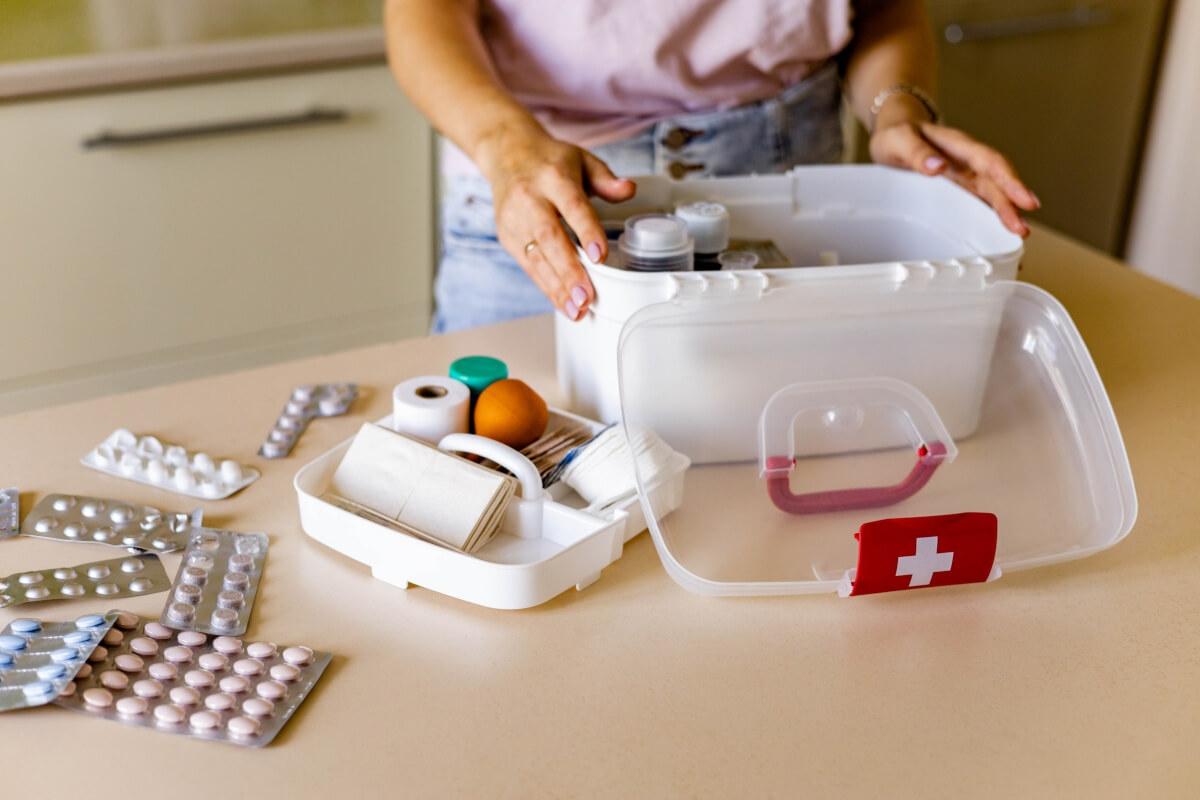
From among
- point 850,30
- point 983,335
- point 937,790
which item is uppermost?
point 850,30

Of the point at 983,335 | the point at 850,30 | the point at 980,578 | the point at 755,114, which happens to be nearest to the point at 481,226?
the point at 755,114

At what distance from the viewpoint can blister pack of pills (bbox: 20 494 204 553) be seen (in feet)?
2.40

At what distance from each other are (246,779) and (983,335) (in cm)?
53

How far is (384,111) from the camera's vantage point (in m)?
1.82

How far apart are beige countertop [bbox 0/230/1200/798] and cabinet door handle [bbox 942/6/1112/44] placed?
1594 mm

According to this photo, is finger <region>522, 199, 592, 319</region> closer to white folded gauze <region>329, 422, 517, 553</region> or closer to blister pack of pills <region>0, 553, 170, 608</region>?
white folded gauze <region>329, 422, 517, 553</region>

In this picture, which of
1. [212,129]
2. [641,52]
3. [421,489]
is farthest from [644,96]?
[212,129]

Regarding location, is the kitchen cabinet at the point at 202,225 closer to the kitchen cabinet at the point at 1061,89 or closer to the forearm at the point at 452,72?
the forearm at the point at 452,72

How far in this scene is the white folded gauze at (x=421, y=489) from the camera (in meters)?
0.71

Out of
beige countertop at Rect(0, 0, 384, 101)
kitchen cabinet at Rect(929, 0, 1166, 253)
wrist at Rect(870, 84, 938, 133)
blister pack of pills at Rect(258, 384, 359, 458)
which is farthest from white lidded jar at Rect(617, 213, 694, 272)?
kitchen cabinet at Rect(929, 0, 1166, 253)

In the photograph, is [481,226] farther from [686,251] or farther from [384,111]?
[384,111]

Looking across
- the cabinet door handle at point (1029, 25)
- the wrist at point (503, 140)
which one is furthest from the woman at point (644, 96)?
the cabinet door handle at point (1029, 25)

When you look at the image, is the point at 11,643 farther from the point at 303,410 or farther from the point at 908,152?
the point at 908,152

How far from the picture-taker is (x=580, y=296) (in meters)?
0.80
